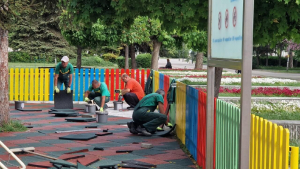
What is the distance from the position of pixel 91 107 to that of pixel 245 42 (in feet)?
35.7

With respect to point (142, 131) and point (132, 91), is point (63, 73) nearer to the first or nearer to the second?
point (132, 91)

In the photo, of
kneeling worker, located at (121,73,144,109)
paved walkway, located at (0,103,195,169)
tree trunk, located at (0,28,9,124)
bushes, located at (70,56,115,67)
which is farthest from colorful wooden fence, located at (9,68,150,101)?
bushes, located at (70,56,115,67)

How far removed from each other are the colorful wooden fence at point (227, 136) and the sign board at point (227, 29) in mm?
606

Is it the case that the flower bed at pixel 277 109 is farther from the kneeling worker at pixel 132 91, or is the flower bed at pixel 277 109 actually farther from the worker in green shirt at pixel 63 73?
the worker in green shirt at pixel 63 73

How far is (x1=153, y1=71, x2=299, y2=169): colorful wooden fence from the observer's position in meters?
4.02

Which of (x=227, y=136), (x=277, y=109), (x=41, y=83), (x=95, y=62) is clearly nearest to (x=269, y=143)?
(x=227, y=136)

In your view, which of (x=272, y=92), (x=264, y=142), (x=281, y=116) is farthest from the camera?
(x=272, y=92)

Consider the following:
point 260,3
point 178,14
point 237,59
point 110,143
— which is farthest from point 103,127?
point 237,59

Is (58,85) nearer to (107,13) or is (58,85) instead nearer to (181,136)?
(107,13)

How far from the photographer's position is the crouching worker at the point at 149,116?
10.6 meters

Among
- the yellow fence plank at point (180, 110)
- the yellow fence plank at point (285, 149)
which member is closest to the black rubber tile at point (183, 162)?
the yellow fence plank at point (180, 110)

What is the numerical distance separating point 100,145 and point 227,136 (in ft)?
14.2

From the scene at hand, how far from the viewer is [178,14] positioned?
9633 mm

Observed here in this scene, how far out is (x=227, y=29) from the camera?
4.99 m
